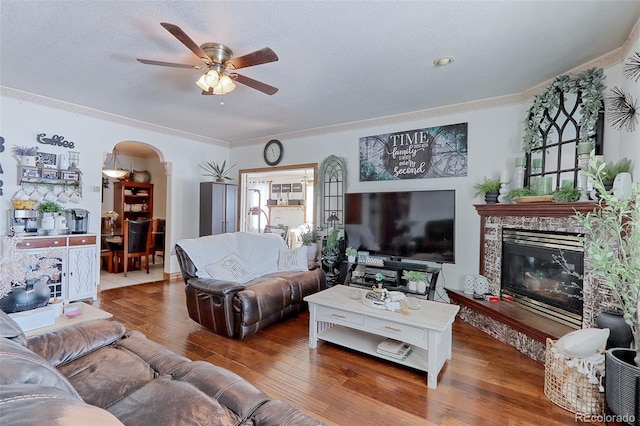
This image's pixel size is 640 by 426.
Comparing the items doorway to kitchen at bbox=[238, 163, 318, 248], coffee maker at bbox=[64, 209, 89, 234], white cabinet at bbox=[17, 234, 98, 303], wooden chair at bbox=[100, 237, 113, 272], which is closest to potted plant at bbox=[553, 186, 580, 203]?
doorway to kitchen at bbox=[238, 163, 318, 248]

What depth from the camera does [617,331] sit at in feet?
6.59

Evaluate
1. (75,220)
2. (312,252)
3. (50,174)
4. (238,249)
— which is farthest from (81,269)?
(312,252)

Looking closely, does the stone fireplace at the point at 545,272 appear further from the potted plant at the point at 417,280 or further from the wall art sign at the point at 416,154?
the wall art sign at the point at 416,154

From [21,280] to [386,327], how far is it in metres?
2.35

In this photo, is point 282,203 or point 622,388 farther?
point 282,203

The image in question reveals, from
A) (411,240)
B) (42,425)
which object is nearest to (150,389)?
(42,425)

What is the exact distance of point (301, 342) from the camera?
287 cm

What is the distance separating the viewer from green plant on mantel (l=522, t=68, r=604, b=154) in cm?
268

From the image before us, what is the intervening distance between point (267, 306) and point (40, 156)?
140 inches

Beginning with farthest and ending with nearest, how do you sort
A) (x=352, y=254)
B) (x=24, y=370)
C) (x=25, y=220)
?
(x=352, y=254) < (x=25, y=220) < (x=24, y=370)

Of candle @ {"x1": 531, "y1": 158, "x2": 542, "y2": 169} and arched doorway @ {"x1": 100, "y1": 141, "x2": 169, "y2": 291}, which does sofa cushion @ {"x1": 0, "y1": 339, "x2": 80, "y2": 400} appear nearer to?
candle @ {"x1": 531, "y1": 158, "x2": 542, "y2": 169}

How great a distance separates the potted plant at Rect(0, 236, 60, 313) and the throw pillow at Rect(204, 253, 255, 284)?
1432 millimetres

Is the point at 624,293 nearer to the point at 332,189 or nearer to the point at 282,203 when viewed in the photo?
the point at 332,189

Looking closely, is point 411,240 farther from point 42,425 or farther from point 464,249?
point 42,425
